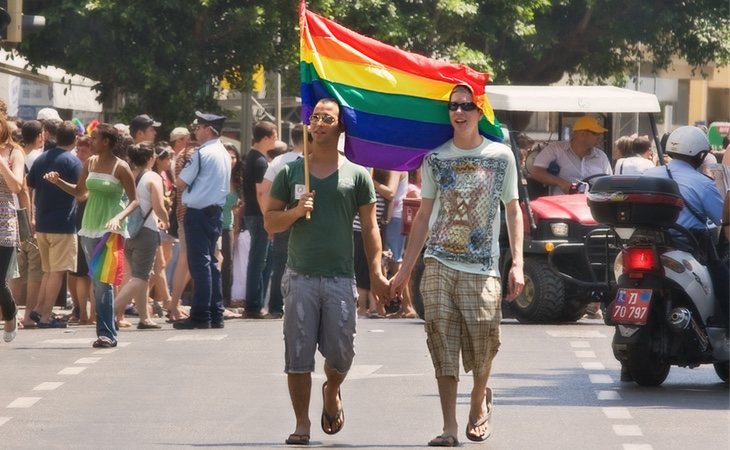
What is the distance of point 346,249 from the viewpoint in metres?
9.65

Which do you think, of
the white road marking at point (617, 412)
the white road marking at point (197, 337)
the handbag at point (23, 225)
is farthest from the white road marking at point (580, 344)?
the handbag at point (23, 225)

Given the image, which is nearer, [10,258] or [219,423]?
[219,423]

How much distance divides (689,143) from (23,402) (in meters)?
4.52

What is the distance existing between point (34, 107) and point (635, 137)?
17.7 m

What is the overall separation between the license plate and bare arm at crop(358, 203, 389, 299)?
279 centimetres

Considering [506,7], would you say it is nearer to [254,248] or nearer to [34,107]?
[34,107]

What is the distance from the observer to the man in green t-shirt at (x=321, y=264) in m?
9.60

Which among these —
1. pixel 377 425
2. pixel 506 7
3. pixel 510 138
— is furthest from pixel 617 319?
pixel 506 7

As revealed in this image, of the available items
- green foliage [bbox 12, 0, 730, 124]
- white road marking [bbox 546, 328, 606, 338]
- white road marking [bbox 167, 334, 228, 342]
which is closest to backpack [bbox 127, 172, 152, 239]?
white road marking [bbox 167, 334, 228, 342]

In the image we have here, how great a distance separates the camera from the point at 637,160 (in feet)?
61.8

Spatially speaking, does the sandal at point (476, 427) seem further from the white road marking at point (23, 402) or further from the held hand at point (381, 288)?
the white road marking at point (23, 402)

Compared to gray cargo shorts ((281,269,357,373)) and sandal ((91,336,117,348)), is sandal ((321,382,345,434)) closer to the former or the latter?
gray cargo shorts ((281,269,357,373))

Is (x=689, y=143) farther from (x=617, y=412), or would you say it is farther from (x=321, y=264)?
(x=321, y=264)

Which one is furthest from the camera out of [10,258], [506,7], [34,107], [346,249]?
[506,7]
